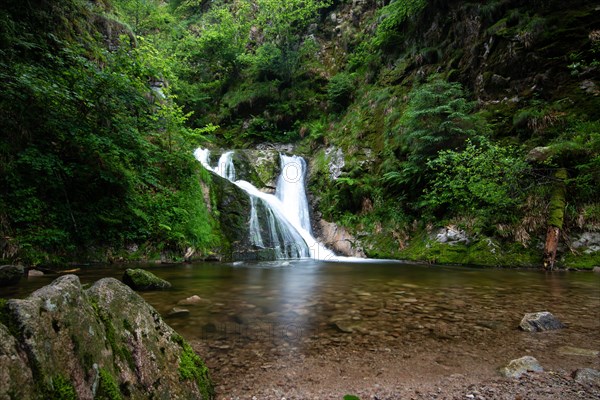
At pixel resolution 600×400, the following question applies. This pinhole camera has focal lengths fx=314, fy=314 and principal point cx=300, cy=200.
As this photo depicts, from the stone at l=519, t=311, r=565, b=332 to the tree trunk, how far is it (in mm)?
5728

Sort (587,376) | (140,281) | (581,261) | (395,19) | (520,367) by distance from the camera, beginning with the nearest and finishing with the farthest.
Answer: (587,376)
(520,367)
(140,281)
(581,261)
(395,19)

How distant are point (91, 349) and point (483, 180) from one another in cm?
1023

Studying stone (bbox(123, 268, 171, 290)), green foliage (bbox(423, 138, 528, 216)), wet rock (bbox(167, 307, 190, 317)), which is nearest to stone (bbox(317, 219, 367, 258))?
green foliage (bbox(423, 138, 528, 216))

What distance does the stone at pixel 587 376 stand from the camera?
2.08 m

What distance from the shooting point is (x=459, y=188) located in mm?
10016

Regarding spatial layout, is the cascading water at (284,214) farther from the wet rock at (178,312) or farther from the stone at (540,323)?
the stone at (540,323)

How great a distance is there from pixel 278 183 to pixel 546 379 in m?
15.5

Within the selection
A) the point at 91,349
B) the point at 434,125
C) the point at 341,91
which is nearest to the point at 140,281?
the point at 91,349

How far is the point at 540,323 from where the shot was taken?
320 centimetres

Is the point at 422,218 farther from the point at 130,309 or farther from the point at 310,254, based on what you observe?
the point at 130,309

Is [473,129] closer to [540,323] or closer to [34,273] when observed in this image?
[540,323]

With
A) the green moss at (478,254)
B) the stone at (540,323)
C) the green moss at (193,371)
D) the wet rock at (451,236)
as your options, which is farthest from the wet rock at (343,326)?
the wet rock at (451,236)

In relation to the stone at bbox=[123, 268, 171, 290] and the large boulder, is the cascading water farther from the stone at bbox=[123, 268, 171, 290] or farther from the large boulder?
the large boulder

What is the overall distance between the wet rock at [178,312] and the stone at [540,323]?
374 centimetres
